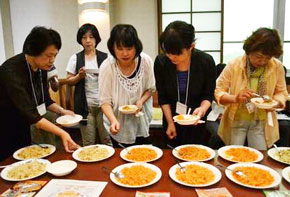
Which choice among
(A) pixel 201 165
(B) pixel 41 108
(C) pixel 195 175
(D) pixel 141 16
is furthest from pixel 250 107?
(D) pixel 141 16

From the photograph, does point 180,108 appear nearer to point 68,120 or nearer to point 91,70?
point 68,120

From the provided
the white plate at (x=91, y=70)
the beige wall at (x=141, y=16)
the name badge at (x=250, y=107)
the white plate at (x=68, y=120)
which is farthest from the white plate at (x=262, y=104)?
the beige wall at (x=141, y=16)

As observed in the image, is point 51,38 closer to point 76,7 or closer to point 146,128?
point 146,128

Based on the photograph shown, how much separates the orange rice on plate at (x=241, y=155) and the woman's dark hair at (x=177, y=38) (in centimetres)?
74

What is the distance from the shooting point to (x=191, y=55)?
204 cm

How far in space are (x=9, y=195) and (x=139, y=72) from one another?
1.19 metres

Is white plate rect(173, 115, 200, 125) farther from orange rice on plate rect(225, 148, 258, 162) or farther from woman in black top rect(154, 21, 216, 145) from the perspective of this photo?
orange rice on plate rect(225, 148, 258, 162)

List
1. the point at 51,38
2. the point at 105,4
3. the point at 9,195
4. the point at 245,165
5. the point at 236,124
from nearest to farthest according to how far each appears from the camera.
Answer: the point at 9,195 → the point at 245,165 → the point at 51,38 → the point at 236,124 → the point at 105,4

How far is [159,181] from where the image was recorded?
143cm

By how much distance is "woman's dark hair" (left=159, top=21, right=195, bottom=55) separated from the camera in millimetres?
1728

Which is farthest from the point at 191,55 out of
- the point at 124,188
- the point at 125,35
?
the point at 124,188

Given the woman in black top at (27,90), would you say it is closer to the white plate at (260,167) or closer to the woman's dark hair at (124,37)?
the woman's dark hair at (124,37)

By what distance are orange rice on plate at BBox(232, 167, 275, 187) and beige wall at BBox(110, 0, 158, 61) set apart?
3.49 m

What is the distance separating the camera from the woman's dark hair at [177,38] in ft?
5.67
